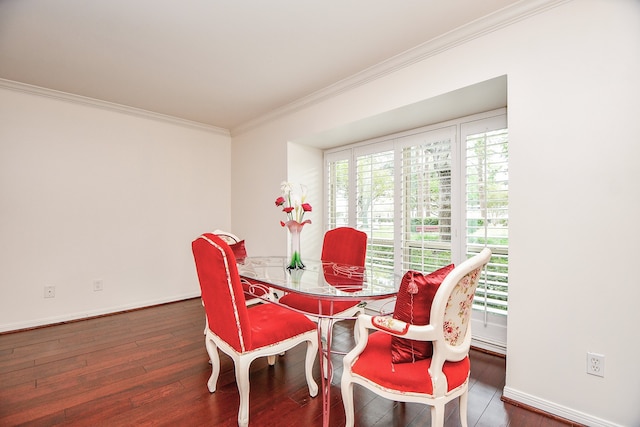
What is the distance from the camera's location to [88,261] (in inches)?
135

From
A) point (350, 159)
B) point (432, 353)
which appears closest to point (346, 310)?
point (432, 353)

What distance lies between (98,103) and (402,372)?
409cm

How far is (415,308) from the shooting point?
1261 mm

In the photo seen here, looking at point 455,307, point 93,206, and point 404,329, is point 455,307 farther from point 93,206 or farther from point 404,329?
point 93,206

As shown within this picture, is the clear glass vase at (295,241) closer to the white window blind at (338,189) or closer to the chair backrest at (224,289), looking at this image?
the chair backrest at (224,289)

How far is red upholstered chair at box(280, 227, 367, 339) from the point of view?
2.22 m

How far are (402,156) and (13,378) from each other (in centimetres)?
366

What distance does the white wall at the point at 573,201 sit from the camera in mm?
1555

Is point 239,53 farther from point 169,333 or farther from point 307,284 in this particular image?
point 169,333

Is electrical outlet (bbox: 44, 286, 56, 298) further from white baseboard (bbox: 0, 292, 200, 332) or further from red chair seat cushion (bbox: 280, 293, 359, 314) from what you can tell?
red chair seat cushion (bbox: 280, 293, 359, 314)

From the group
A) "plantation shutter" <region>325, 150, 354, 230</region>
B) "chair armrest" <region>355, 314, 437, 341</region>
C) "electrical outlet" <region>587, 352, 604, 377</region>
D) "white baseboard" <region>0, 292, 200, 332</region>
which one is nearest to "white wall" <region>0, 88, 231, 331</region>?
"white baseboard" <region>0, 292, 200, 332</region>

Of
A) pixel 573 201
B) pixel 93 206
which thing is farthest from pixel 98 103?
pixel 573 201

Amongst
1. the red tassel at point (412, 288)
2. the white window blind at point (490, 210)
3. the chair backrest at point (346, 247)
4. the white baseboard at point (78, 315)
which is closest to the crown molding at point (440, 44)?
the white window blind at point (490, 210)

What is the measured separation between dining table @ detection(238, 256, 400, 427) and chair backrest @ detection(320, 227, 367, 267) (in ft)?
0.47
